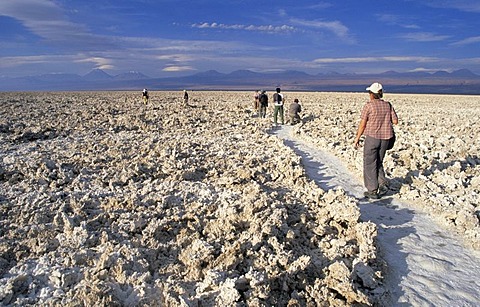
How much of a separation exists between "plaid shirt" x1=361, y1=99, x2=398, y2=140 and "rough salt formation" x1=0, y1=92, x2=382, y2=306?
1510 millimetres

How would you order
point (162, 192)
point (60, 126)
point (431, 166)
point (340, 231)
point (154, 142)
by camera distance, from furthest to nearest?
point (60, 126) < point (154, 142) < point (431, 166) < point (162, 192) < point (340, 231)

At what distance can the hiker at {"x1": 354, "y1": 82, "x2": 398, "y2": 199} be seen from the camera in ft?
23.0

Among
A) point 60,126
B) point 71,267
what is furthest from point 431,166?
point 60,126

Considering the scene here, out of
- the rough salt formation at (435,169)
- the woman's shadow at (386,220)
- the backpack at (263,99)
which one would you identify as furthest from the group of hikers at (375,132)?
the backpack at (263,99)

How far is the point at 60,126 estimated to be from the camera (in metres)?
15.2

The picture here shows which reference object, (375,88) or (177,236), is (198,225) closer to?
(177,236)

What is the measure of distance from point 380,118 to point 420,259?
2889mm

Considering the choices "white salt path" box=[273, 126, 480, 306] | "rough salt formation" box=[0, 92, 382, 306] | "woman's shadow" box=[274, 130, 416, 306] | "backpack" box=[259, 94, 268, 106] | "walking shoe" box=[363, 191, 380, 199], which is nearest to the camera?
"rough salt formation" box=[0, 92, 382, 306]

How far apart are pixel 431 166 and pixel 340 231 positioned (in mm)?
4846

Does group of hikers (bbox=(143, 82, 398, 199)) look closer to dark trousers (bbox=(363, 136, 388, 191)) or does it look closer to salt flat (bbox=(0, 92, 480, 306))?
dark trousers (bbox=(363, 136, 388, 191))

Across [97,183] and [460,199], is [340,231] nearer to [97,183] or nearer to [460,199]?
[460,199]

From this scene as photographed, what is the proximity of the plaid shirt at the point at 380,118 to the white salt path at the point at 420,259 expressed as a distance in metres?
1.21

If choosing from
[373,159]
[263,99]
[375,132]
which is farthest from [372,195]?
[263,99]

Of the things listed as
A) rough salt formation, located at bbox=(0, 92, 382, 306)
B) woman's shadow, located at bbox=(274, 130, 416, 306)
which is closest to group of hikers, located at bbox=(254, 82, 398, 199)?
woman's shadow, located at bbox=(274, 130, 416, 306)
